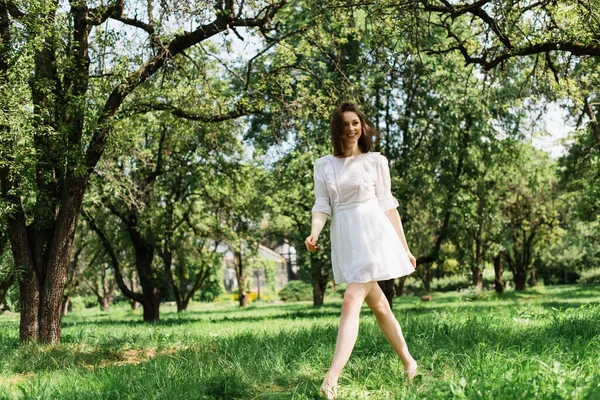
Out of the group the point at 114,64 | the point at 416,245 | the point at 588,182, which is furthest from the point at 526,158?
the point at 114,64

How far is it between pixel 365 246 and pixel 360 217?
0.22m

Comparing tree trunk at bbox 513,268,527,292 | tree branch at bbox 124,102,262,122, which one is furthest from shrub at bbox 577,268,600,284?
tree branch at bbox 124,102,262,122

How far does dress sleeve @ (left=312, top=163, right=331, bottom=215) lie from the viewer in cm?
455

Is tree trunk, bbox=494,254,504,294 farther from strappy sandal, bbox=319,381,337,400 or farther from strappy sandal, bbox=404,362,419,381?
strappy sandal, bbox=319,381,337,400

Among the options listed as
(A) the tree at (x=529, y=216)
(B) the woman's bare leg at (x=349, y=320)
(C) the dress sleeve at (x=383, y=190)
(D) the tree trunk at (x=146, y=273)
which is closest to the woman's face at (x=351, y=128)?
(C) the dress sleeve at (x=383, y=190)

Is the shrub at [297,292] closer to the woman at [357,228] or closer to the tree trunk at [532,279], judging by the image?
the tree trunk at [532,279]

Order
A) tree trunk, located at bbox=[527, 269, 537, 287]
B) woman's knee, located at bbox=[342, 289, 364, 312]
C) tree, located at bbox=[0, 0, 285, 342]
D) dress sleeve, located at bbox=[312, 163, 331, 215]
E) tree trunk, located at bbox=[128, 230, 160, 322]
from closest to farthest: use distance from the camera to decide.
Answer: woman's knee, located at bbox=[342, 289, 364, 312]
dress sleeve, located at bbox=[312, 163, 331, 215]
tree, located at bbox=[0, 0, 285, 342]
tree trunk, located at bbox=[128, 230, 160, 322]
tree trunk, located at bbox=[527, 269, 537, 287]

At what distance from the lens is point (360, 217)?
4430 millimetres

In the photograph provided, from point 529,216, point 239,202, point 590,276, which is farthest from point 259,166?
point 590,276

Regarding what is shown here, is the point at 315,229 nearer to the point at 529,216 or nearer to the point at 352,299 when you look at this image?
the point at 352,299

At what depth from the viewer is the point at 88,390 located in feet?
14.8

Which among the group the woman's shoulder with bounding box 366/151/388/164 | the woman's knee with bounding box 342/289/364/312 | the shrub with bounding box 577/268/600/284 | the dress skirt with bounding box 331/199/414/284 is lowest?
the shrub with bounding box 577/268/600/284

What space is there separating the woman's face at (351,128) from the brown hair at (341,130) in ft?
0.09

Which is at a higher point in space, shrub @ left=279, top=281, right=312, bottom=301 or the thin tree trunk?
the thin tree trunk
